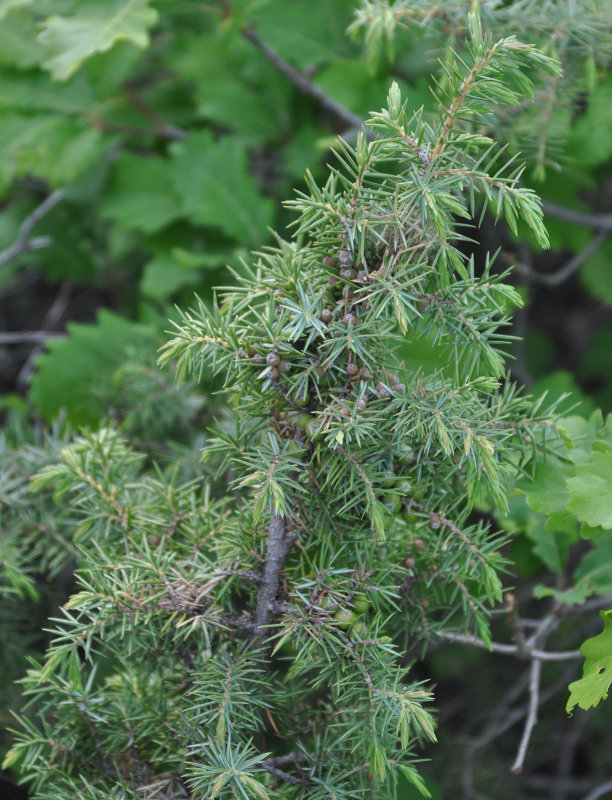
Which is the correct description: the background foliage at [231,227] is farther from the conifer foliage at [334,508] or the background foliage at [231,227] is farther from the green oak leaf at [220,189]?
the conifer foliage at [334,508]

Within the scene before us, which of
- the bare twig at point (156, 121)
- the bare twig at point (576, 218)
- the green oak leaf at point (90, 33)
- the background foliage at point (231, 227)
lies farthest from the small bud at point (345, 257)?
the bare twig at point (156, 121)

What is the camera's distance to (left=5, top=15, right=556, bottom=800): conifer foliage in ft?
2.18

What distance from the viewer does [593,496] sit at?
0.83 metres

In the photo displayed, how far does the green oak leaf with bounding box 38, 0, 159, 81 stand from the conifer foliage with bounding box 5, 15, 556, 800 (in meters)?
0.91

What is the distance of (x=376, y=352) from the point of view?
73 cm

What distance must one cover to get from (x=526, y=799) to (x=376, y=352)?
1287 millimetres

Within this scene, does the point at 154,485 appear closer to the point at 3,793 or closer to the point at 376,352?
the point at 376,352

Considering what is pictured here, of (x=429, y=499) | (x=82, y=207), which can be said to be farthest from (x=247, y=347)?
(x=82, y=207)

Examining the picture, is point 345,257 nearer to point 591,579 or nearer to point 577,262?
point 591,579

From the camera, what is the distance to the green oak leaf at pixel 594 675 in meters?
0.78

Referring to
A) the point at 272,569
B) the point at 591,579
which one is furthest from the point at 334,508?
the point at 591,579

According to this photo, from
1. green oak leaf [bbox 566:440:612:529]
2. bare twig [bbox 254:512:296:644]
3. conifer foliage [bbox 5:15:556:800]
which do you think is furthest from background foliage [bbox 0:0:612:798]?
bare twig [bbox 254:512:296:644]

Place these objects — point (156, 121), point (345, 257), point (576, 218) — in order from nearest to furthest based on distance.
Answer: point (345, 257)
point (576, 218)
point (156, 121)

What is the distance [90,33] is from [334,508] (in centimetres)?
124
